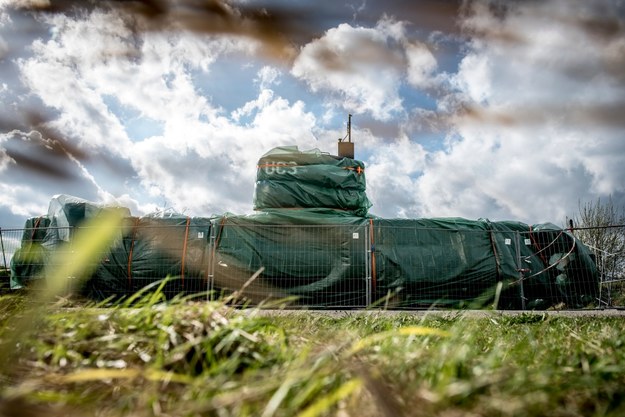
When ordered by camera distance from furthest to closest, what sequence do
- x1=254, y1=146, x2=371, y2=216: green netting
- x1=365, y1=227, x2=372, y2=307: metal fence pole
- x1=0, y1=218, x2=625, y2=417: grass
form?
x1=254, y1=146, x2=371, y2=216: green netting, x1=365, y1=227, x2=372, y2=307: metal fence pole, x1=0, y1=218, x2=625, y2=417: grass

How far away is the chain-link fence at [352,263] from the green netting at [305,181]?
107 cm

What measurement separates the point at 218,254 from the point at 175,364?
6.82m

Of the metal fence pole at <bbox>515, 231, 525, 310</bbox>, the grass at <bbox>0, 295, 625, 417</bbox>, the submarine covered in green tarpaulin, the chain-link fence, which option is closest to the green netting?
the submarine covered in green tarpaulin

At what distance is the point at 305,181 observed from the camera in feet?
29.2

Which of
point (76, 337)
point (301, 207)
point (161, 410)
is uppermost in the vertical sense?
point (301, 207)

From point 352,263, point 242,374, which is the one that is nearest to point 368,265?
point 352,263

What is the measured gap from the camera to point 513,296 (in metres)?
7.91

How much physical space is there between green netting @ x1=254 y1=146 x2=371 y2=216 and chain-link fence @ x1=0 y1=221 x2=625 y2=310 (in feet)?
3.51

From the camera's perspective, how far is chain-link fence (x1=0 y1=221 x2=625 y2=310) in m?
7.66

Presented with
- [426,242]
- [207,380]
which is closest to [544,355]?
[207,380]

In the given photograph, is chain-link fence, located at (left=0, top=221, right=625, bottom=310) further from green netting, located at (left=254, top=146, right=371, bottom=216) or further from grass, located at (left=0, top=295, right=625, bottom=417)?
grass, located at (left=0, top=295, right=625, bottom=417)

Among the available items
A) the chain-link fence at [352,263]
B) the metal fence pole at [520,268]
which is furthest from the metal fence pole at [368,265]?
the metal fence pole at [520,268]

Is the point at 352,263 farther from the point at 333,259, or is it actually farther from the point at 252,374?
the point at 252,374

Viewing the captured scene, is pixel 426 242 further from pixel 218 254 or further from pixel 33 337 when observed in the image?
pixel 33 337
